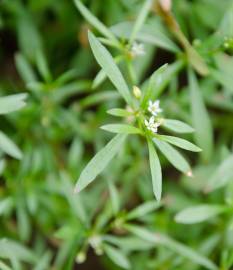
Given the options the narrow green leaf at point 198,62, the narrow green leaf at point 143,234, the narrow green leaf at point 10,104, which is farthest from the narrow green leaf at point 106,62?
the narrow green leaf at point 143,234

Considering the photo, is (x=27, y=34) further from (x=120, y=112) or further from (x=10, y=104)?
(x=120, y=112)

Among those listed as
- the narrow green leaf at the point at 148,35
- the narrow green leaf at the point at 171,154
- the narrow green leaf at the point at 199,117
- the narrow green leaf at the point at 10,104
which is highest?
the narrow green leaf at the point at 10,104

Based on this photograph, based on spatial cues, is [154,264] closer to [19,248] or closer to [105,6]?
[19,248]

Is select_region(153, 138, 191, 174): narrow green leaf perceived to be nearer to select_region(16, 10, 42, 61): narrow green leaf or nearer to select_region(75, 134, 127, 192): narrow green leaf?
select_region(75, 134, 127, 192): narrow green leaf

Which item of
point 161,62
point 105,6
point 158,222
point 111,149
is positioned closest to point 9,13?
point 105,6

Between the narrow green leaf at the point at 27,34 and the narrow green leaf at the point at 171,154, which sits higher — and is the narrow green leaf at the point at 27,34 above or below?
above

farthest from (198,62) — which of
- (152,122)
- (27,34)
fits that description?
(27,34)

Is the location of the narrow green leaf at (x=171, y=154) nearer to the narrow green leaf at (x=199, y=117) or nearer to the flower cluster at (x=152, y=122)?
the flower cluster at (x=152, y=122)

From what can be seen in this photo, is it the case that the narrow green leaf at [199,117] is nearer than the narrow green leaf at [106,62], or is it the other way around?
the narrow green leaf at [106,62]
